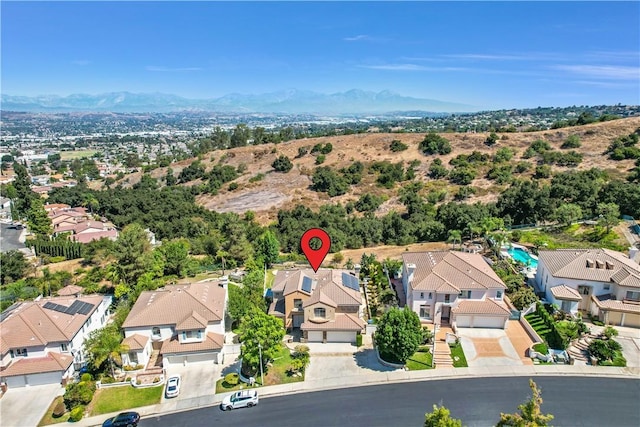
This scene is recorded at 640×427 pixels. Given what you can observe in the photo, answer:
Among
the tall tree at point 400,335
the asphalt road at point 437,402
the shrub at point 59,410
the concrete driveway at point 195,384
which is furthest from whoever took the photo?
the tall tree at point 400,335

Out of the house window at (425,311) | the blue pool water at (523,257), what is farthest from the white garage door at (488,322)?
the blue pool water at (523,257)

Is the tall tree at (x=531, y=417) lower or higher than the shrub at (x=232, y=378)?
higher

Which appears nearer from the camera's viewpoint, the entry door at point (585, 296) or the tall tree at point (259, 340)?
the tall tree at point (259, 340)

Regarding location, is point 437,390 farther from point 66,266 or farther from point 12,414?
point 66,266

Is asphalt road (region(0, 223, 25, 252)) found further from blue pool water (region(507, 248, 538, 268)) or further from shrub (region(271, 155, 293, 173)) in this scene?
blue pool water (region(507, 248, 538, 268))

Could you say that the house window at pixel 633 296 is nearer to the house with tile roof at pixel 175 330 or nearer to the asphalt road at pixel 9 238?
the house with tile roof at pixel 175 330

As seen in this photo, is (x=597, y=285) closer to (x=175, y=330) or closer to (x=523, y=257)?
(x=523, y=257)
